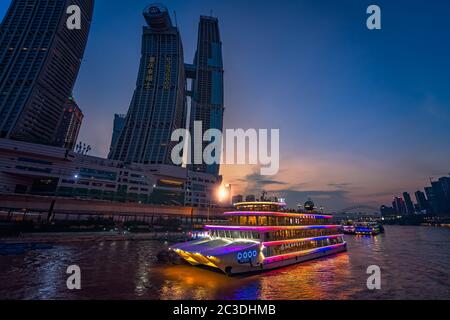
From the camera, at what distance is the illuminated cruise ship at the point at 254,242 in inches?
1078

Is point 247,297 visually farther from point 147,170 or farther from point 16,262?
point 147,170

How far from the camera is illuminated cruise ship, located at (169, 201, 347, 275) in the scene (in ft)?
89.8

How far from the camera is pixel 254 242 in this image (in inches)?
1188

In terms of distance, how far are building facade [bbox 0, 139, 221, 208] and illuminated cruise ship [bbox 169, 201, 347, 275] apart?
257 ft

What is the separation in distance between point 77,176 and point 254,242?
9755cm

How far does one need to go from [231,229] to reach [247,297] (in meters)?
11.1

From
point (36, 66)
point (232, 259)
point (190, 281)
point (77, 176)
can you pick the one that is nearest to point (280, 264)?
point (232, 259)

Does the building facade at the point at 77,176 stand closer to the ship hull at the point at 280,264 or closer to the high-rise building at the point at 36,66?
the high-rise building at the point at 36,66

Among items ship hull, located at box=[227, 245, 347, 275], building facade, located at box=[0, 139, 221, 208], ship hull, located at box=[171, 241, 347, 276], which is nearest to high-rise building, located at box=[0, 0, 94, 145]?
building facade, located at box=[0, 139, 221, 208]

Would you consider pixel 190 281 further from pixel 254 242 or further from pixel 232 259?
pixel 254 242

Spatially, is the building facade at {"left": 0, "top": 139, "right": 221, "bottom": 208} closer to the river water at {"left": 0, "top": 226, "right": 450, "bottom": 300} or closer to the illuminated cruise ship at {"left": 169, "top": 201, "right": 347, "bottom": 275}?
the river water at {"left": 0, "top": 226, "right": 450, "bottom": 300}

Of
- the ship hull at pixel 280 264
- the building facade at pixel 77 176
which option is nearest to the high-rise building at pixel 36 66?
the building facade at pixel 77 176

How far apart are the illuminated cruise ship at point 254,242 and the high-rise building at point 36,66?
13092 centimetres

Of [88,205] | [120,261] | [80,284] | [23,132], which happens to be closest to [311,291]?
[80,284]
